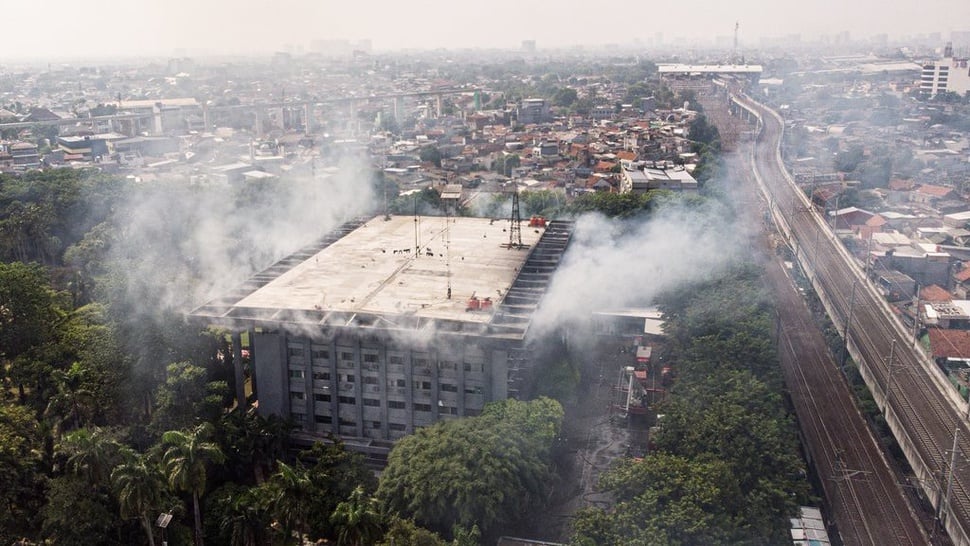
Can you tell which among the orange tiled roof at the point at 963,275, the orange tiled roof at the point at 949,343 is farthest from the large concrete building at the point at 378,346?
the orange tiled roof at the point at 963,275

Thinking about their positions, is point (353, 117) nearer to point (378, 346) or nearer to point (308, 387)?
point (308, 387)

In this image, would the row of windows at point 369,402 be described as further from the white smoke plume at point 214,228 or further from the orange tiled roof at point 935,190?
the orange tiled roof at point 935,190

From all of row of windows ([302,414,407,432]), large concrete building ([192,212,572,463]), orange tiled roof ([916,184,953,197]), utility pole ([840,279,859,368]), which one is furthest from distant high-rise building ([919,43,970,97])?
row of windows ([302,414,407,432])

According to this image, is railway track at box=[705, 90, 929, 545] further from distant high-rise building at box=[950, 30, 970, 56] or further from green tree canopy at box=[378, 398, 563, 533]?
distant high-rise building at box=[950, 30, 970, 56]

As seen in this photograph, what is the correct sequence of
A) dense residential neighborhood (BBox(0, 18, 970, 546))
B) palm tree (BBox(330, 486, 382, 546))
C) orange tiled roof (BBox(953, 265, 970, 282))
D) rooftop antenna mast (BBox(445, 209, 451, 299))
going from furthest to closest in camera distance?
orange tiled roof (BBox(953, 265, 970, 282))
rooftop antenna mast (BBox(445, 209, 451, 299))
dense residential neighborhood (BBox(0, 18, 970, 546))
palm tree (BBox(330, 486, 382, 546))

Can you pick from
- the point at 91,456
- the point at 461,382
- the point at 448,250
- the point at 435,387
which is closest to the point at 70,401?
Result: the point at 91,456

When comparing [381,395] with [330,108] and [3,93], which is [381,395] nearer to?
[330,108]
